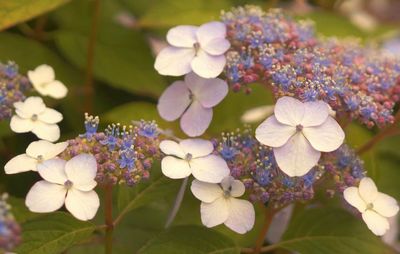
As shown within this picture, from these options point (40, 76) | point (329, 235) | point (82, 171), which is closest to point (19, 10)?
point (40, 76)

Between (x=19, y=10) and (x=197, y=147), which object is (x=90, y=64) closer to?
(x=19, y=10)

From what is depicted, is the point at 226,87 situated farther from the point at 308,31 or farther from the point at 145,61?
the point at 145,61

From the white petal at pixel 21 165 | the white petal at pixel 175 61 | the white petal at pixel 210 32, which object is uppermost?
the white petal at pixel 210 32

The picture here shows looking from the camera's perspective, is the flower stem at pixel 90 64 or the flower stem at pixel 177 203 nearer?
the flower stem at pixel 177 203

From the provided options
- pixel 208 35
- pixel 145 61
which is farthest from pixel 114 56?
pixel 208 35

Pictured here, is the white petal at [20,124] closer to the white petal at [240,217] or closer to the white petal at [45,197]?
the white petal at [45,197]

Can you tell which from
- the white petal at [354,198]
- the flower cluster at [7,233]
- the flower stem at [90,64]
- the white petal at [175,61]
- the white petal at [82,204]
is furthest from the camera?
the flower stem at [90,64]

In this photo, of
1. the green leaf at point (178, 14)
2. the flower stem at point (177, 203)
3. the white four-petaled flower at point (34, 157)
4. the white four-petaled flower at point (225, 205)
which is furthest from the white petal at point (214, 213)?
the green leaf at point (178, 14)
